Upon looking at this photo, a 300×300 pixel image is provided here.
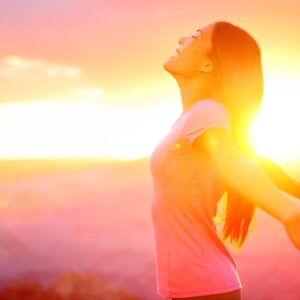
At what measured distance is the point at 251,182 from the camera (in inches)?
106

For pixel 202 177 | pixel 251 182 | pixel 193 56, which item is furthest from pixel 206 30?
pixel 251 182

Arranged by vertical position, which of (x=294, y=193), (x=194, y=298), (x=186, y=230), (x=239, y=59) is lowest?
(x=194, y=298)

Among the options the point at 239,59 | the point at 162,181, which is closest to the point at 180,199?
the point at 162,181

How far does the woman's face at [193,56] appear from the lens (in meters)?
3.39

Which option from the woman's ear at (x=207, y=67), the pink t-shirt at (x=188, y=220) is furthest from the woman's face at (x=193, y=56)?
the pink t-shirt at (x=188, y=220)

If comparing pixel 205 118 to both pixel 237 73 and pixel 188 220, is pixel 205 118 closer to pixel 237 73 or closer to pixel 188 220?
pixel 237 73

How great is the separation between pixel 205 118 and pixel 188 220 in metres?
0.55

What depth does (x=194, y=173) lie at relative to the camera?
10.3 feet

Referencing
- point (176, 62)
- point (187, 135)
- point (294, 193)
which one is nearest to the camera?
point (187, 135)

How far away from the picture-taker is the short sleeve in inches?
114

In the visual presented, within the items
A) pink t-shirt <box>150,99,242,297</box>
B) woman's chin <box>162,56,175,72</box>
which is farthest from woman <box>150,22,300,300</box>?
woman's chin <box>162,56,175,72</box>

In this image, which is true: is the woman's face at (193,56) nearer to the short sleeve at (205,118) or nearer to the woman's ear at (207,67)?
the woman's ear at (207,67)

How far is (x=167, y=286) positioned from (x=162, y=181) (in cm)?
54

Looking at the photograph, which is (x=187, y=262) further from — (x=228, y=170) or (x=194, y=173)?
(x=228, y=170)
